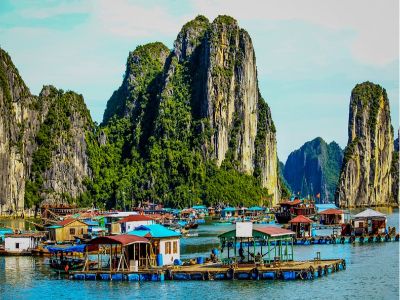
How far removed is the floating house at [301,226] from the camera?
87419mm

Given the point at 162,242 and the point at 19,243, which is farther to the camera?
the point at 19,243

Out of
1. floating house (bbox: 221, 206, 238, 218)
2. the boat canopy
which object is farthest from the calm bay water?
floating house (bbox: 221, 206, 238, 218)

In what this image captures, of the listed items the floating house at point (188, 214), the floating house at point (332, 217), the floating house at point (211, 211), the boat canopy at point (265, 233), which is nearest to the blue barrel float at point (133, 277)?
the boat canopy at point (265, 233)

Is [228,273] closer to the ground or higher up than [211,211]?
closer to the ground

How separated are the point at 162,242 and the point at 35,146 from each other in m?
125

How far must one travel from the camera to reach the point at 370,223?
284ft

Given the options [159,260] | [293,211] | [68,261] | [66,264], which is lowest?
[66,264]

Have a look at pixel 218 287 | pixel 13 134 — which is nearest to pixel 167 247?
pixel 218 287

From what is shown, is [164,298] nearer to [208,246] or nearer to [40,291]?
[40,291]

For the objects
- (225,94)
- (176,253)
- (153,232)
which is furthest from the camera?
(225,94)

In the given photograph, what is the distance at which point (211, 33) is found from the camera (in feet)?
635

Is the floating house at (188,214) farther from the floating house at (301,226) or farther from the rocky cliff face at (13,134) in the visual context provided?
the floating house at (301,226)

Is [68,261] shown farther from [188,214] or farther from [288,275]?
[188,214]

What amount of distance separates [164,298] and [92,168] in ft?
471
